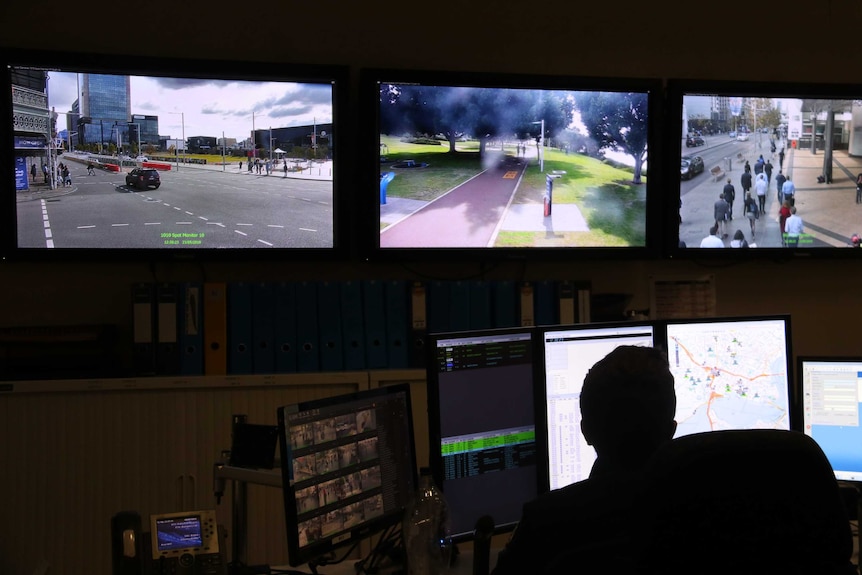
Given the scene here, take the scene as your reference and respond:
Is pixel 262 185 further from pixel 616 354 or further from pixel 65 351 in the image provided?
pixel 616 354

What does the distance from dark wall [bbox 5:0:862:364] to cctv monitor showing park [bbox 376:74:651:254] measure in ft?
0.67

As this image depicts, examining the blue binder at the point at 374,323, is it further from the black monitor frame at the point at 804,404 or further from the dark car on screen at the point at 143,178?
the black monitor frame at the point at 804,404

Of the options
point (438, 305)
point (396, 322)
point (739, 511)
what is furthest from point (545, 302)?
point (739, 511)

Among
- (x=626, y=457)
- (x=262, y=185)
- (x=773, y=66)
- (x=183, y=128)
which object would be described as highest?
(x=773, y=66)

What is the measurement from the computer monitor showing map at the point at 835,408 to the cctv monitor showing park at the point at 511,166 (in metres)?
1.18

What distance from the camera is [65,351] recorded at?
2998mm

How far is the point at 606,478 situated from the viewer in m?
1.46

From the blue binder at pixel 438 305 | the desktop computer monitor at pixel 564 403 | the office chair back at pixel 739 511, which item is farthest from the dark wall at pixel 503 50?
the office chair back at pixel 739 511

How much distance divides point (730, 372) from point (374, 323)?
4.52ft

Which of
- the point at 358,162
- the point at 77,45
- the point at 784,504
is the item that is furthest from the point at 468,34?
the point at 784,504

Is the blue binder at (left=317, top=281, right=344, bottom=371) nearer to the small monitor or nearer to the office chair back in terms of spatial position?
the small monitor

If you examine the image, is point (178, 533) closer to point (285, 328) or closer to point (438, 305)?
point (285, 328)

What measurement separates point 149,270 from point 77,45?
0.97 meters

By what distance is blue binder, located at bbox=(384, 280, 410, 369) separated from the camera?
3152mm
